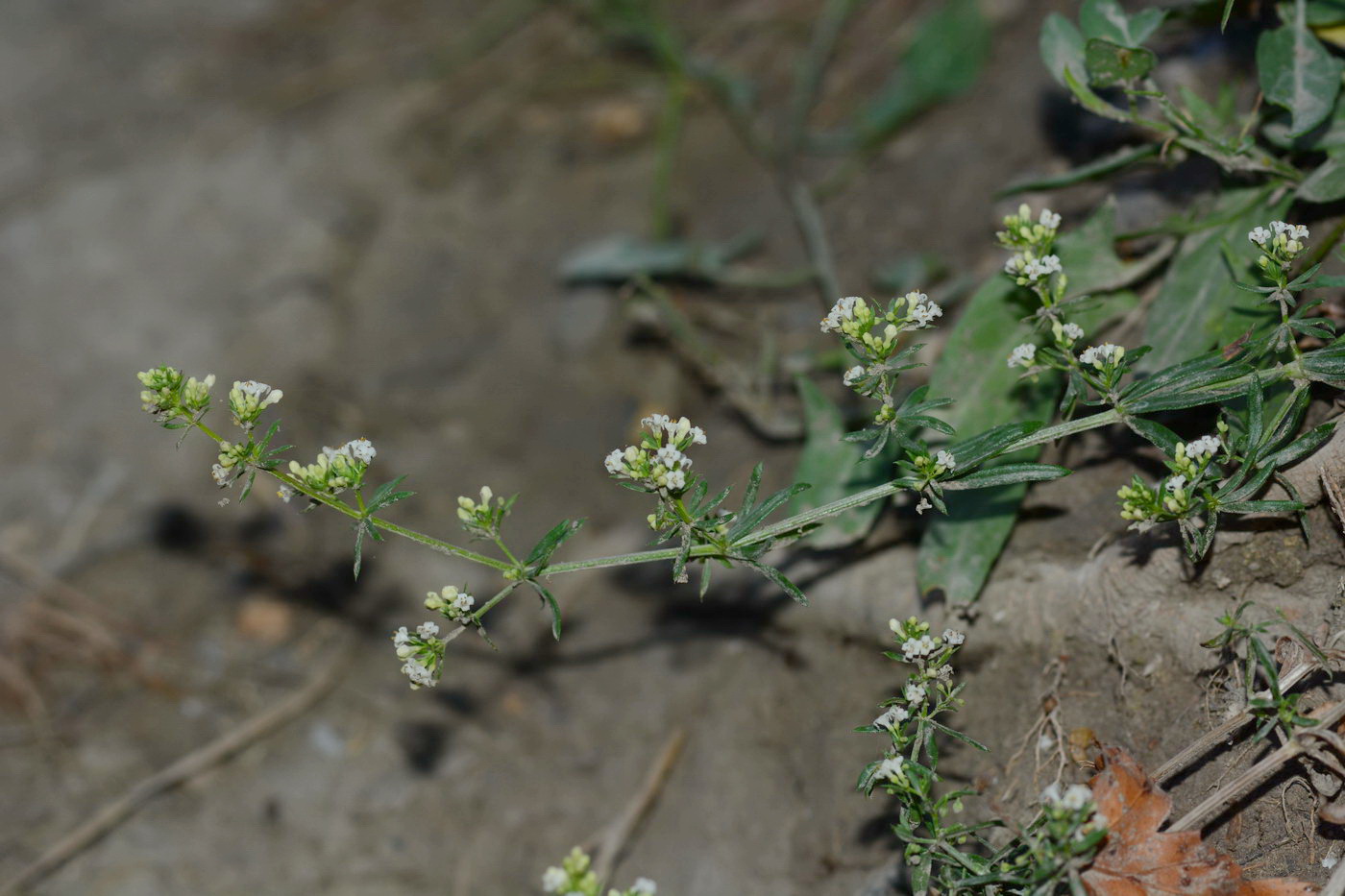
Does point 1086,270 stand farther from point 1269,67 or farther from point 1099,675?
point 1099,675

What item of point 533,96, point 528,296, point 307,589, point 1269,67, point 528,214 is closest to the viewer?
point 1269,67

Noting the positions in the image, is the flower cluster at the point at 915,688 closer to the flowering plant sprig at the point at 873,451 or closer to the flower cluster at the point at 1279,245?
the flowering plant sprig at the point at 873,451

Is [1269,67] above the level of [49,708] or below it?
above

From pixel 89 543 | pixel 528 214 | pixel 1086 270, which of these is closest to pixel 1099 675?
pixel 1086 270

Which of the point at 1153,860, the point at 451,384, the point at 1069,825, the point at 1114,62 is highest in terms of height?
the point at 1114,62

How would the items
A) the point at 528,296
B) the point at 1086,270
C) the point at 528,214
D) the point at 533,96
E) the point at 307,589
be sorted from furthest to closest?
the point at 533,96, the point at 528,214, the point at 528,296, the point at 307,589, the point at 1086,270

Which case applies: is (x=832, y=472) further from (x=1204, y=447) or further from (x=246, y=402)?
(x=246, y=402)

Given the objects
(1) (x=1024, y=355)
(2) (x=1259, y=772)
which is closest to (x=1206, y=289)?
(1) (x=1024, y=355)
